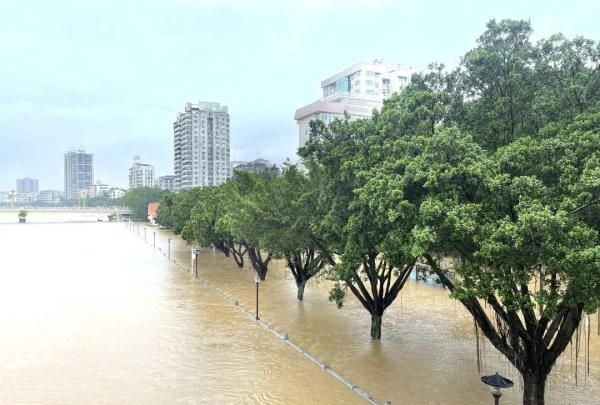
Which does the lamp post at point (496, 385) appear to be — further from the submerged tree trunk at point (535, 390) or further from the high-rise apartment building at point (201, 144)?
the high-rise apartment building at point (201, 144)

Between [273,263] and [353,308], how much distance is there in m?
18.1

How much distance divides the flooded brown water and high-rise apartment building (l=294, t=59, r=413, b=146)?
66.8m

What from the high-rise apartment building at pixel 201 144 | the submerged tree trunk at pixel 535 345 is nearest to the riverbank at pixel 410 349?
the submerged tree trunk at pixel 535 345

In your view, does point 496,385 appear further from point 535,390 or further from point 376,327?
point 376,327

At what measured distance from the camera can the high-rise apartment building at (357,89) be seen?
304ft

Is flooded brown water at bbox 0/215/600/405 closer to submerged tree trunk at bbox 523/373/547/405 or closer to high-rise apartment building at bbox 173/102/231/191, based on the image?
submerged tree trunk at bbox 523/373/547/405

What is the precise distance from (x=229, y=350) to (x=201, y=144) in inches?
5739

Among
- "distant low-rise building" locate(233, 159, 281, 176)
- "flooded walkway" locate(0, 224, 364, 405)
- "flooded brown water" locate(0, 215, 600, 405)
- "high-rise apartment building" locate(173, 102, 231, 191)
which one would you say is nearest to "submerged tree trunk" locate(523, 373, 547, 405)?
"flooded brown water" locate(0, 215, 600, 405)

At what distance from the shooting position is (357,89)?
105m

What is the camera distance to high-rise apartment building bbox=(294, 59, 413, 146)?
92562mm

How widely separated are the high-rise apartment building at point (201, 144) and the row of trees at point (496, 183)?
142 metres

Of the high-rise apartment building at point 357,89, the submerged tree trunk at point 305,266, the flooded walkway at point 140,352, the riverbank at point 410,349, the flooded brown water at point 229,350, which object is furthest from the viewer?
the high-rise apartment building at point 357,89

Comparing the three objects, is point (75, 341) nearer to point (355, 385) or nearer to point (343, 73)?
point (355, 385)

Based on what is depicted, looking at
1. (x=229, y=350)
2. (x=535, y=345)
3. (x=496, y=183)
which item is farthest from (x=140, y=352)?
(x=496, y=183)
